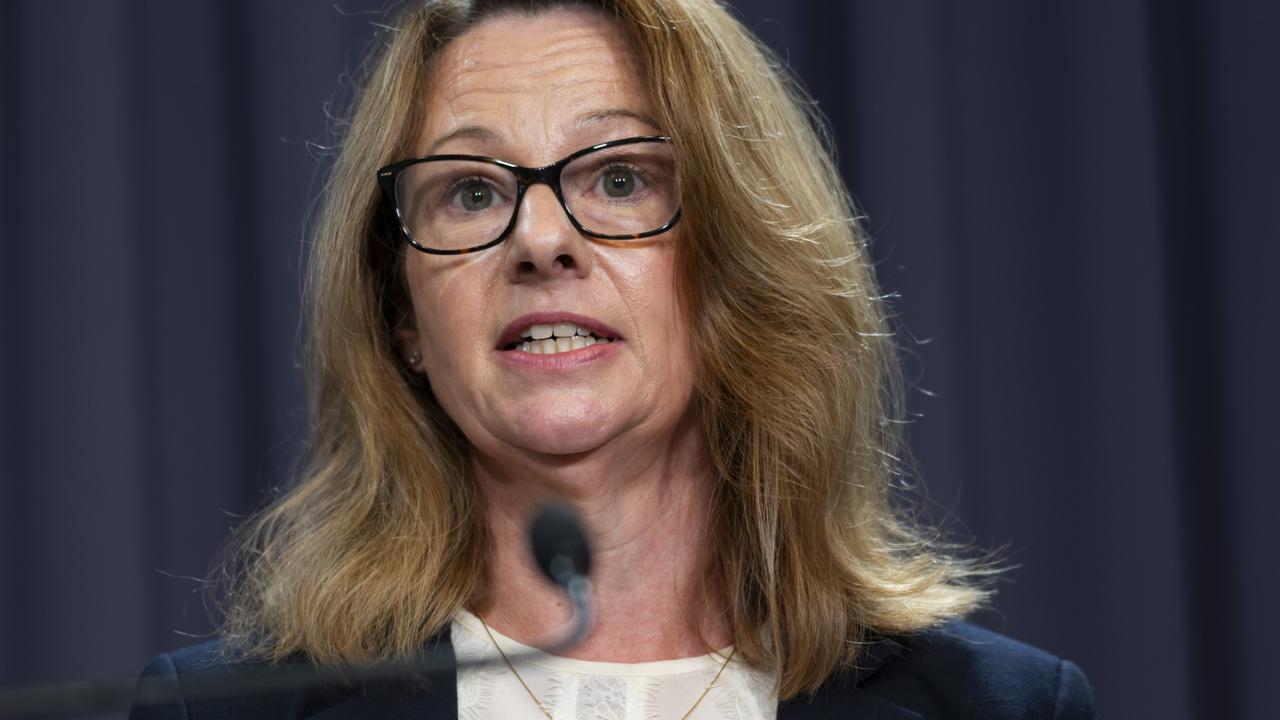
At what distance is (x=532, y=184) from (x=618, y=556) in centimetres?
39

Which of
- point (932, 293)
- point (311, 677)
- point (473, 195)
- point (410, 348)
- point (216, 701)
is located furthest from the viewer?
point (932, 293)

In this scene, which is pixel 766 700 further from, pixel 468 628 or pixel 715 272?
pixel 715 272

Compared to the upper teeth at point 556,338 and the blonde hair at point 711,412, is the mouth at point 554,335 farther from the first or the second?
the blonde hair at point 711,412

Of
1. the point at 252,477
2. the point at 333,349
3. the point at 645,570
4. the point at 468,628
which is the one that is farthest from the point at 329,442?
the point at 252,477

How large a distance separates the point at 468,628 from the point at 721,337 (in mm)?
391

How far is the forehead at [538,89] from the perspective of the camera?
1.39 meters

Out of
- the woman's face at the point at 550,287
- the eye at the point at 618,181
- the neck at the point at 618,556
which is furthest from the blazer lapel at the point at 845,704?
the eye at the point at 618,181

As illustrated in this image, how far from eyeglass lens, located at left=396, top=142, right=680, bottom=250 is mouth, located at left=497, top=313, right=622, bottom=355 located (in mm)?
91

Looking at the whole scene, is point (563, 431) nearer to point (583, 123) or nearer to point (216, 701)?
point (583, 123)

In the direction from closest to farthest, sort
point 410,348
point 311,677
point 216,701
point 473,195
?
point 311,677
point 216,701
point 473,195
point 410,348

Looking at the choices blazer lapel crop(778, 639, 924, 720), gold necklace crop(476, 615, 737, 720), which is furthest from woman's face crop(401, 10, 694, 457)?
blazer lapel crop(778, 639, 924, 720)

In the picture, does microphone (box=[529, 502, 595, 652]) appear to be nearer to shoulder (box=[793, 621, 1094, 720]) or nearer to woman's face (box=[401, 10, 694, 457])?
woman's face (box=[401, 10, 694, 457])

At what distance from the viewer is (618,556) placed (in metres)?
1.46

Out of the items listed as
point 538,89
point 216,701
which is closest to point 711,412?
point 538,89
